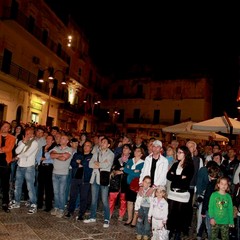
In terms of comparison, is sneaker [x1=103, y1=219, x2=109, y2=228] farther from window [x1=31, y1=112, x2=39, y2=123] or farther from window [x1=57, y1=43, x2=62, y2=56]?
window [x1=57, y1=43, x2=62, y2=56]

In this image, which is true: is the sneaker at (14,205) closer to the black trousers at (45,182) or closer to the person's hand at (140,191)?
the black trousers at (45,182)

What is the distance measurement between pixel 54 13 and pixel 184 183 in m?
25.8

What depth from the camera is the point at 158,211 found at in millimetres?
5605

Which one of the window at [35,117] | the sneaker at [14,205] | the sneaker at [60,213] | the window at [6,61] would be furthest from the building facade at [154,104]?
the sneaker at [60,213]

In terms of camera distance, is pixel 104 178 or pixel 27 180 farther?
pixel 27 180

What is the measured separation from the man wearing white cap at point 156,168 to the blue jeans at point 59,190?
6.47ft

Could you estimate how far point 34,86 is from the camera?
2409 cm

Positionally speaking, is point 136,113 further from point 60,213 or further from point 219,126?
point 60,213

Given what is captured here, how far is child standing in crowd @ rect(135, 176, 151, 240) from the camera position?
19.4 ft

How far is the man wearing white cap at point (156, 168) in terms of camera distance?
20.0 ft

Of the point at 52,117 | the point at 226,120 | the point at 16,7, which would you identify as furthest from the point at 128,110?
→ the point at 226,120

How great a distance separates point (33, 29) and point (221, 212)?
75.2 ft

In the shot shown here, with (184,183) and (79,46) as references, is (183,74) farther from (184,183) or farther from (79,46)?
(184,183)

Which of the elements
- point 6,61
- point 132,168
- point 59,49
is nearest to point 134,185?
point 132,168
